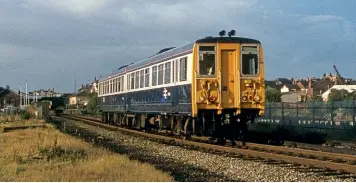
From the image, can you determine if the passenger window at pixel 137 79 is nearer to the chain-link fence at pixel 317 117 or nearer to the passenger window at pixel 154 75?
the passenger window at pixel 154 75

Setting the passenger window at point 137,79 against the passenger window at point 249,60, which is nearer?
the passenger window at point 249,60

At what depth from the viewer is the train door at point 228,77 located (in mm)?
17547

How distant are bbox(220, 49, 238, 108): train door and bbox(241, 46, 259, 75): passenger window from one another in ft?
0.99

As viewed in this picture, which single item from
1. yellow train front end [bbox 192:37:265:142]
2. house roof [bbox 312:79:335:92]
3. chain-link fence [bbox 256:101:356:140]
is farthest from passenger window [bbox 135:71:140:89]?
house roof [bbox 312:79:335:92]

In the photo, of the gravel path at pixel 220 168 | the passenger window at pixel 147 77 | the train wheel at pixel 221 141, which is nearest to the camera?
the gravel path at pixel 220 168

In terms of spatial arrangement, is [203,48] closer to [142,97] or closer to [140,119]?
[142,97]

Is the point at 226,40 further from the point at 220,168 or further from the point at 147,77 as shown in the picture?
the point at 147,77

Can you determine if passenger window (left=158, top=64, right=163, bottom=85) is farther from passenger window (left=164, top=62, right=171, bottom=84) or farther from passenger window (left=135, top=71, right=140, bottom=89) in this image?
passenger window (left=135, top=71, right=140, bottom=89)

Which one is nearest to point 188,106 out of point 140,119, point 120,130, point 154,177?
point 154,177

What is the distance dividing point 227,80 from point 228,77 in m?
0.11

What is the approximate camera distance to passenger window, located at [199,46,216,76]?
57.2 ft

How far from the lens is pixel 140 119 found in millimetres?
26969

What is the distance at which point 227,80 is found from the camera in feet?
57.9

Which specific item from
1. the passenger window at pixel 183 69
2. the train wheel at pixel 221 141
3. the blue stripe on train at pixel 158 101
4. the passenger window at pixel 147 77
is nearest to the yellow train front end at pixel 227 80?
the blue stripe on train at pixel 158 101
